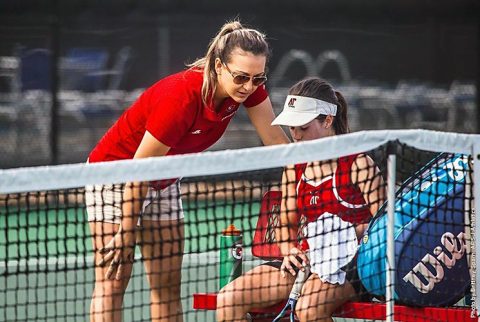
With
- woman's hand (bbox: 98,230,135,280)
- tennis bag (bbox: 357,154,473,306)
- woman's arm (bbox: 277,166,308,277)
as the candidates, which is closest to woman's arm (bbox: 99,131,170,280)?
woman's hand (bbox: 98,230,135,280)

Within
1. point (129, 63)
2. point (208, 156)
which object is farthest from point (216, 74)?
point (129, 63)

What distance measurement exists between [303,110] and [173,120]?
1.94ft

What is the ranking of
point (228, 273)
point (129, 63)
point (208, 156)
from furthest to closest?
point (129, 63) → point (228, 273) → point (208, 156)

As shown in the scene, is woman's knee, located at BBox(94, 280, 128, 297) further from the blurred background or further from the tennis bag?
the blurred background

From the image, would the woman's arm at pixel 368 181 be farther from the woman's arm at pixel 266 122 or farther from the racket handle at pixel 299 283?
the woman's arm at pixel 266 122

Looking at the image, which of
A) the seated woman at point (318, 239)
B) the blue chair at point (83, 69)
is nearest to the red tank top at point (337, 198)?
the seated woman at point (318, 239)

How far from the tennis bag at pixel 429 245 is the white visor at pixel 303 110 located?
0.44 m

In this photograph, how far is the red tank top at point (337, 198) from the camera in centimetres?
377

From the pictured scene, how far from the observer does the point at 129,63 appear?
8000 mm

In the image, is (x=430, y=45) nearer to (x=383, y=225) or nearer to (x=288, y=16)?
(x=288, y=16)

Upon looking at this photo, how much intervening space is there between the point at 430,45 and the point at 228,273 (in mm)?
4685

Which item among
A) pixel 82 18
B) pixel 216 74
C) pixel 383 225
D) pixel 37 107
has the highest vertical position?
pixel 82 18

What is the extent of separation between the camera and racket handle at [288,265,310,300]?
374cm

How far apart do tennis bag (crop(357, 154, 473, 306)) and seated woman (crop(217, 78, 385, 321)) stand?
73 millimetres
